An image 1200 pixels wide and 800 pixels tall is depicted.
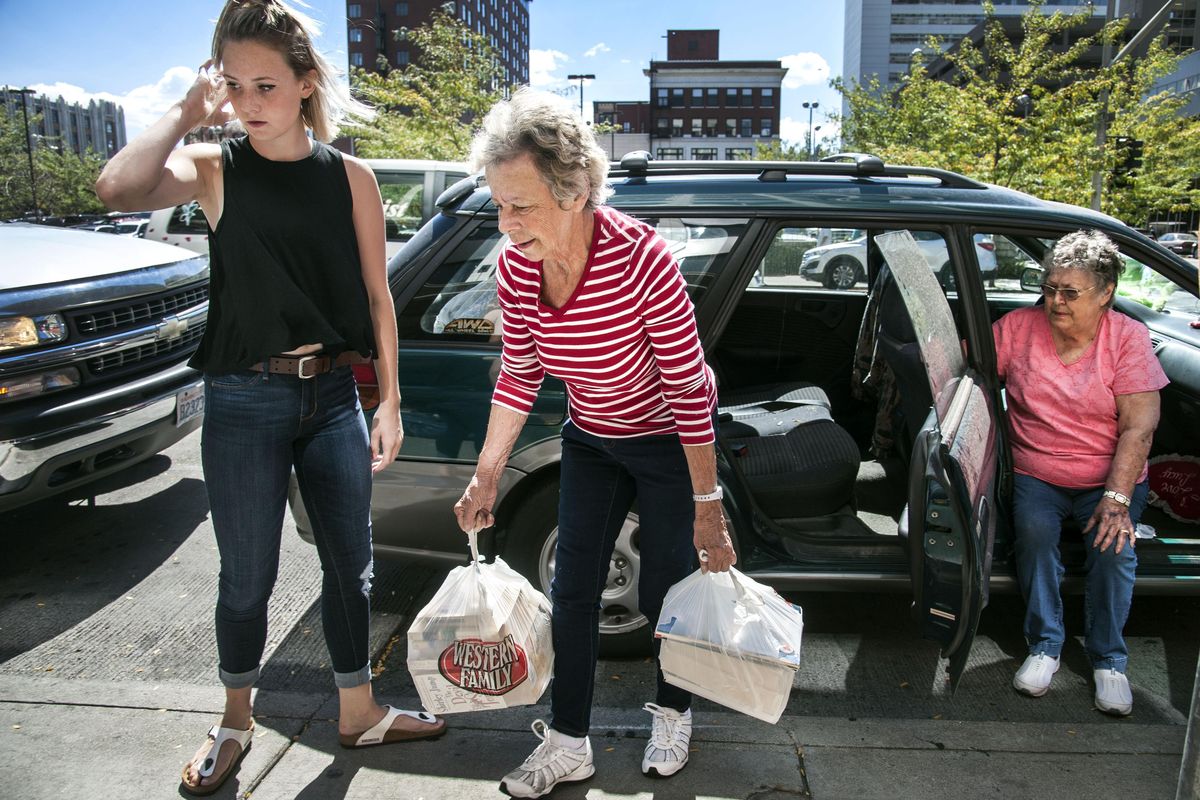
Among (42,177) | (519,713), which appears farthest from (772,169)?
(42,177)

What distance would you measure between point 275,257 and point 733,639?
4.78ft

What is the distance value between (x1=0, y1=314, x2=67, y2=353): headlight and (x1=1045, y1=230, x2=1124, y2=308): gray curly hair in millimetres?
3839

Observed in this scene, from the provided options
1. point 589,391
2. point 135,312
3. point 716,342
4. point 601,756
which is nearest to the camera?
point 589,391

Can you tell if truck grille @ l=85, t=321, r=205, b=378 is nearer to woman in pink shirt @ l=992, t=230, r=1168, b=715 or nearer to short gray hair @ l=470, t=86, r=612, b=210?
short gray hair @ l=470, t=86, r=612, b=210

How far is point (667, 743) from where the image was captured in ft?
8.25

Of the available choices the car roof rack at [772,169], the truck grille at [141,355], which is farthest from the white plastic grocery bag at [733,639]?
the truck grille at [141,355]

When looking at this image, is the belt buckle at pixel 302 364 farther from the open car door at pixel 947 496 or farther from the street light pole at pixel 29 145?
the street light pole at pixel 29 145

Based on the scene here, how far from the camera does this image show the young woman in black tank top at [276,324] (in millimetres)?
2121

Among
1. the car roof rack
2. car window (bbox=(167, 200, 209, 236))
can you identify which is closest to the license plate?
the car roof rack

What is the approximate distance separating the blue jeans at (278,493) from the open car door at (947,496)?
5.15ft

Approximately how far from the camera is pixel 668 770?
2482mm

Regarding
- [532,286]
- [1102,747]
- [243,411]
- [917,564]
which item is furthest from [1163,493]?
[243,411]

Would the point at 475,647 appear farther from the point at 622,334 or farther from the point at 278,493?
the point at 622,334

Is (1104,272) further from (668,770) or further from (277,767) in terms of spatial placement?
(277,767)
